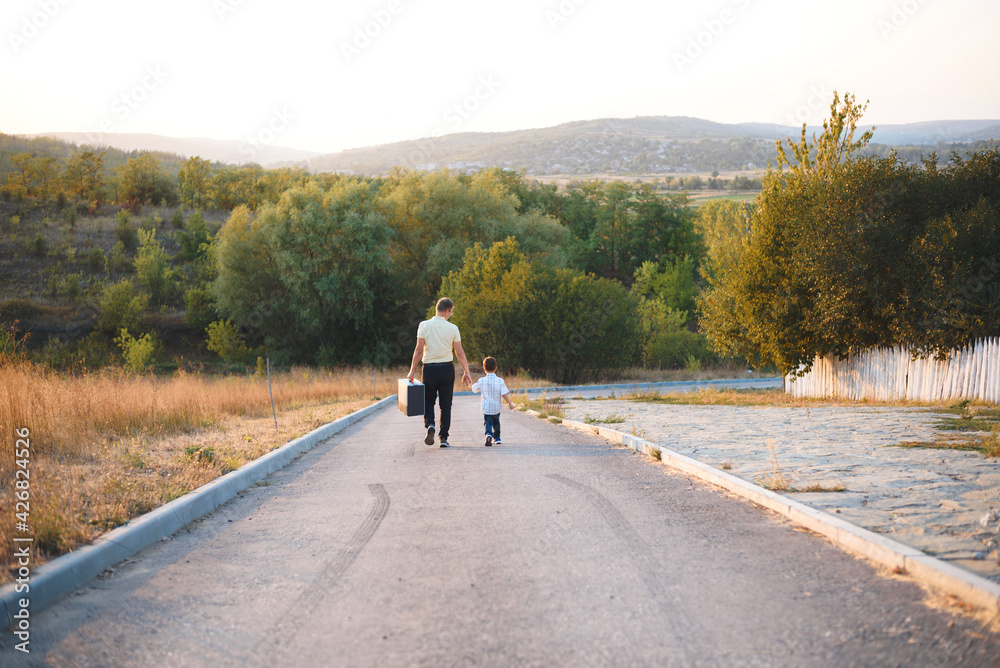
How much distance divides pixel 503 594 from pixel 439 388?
22.8 ft

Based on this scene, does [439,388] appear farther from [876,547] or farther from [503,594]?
[876,547]

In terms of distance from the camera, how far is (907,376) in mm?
19859

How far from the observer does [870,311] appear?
2144 centimetres

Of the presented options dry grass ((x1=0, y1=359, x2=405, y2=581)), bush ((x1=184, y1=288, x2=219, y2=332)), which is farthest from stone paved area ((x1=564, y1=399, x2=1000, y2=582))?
bush ((x1=184, y1=288, x2=219, y2=332))

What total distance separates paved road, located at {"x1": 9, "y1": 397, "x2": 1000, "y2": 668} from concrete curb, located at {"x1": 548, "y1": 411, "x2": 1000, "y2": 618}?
0.55 feet

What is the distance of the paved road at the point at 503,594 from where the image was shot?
3.35 m

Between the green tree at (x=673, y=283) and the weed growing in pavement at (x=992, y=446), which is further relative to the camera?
the green tree at (x=673, y=283)

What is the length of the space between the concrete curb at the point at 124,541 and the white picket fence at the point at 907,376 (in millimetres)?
16399

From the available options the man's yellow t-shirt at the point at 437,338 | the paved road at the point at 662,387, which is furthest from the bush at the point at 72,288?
the man's yellow t-shirt at the point at 437,338

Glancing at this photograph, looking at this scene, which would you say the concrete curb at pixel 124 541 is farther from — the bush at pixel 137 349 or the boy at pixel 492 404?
the bush at pixel 137 349

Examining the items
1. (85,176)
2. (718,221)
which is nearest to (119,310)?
A: (85,176)

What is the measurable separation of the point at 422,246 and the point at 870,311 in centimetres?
4143

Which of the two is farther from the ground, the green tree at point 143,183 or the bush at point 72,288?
the green tree at point 143,183

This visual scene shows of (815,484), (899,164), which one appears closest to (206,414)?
(815,484)
